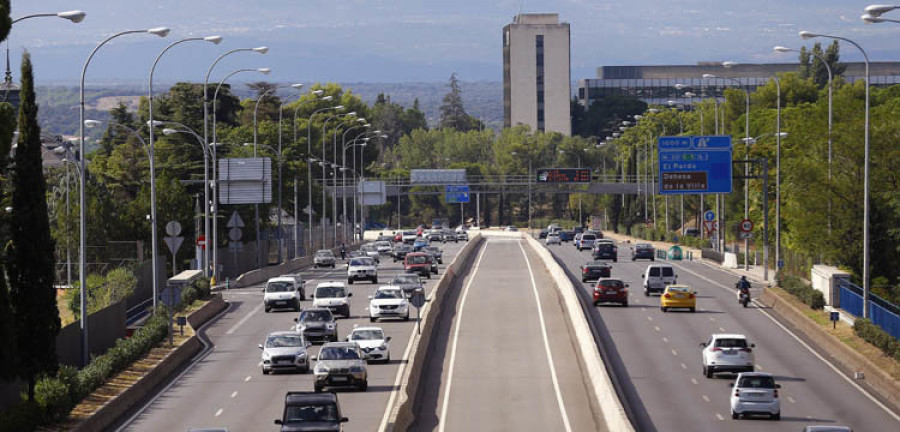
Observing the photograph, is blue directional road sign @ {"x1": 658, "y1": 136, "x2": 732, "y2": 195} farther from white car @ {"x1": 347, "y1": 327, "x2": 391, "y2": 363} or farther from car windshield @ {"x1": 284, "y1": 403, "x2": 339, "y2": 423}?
car windshield @ {"x1": 284, "y1": 403, "x2": 339, "y2": 423}

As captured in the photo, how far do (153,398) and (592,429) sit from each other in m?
12.3

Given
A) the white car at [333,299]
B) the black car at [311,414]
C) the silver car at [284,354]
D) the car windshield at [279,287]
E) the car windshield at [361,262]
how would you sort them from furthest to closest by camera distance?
the car windshield at [361,262] → the car windshield at [279,287] → the white car at [333,299] → the silver car at [284,354] → the black car at [311,414]

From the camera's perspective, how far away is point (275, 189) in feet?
351

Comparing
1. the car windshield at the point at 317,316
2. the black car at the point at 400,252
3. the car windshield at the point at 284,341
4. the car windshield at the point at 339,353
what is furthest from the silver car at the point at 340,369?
the black car at the point at 400,252

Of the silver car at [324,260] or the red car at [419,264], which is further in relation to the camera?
the silver car at [324,260]

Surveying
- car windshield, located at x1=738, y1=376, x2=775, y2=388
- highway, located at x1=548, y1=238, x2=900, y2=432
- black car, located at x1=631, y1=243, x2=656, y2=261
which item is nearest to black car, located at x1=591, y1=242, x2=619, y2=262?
black car, located at x1=631, y1=243, x2=656, y2=261

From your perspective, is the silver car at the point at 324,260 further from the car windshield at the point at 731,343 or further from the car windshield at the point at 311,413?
the car windshield at the point at 311,413

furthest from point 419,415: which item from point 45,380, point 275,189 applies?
point 275,189

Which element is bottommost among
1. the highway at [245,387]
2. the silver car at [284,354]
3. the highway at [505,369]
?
the highway at [505,369]

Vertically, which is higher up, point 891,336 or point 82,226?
point 82,226

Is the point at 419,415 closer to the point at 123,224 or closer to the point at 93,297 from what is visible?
the point at 93,297

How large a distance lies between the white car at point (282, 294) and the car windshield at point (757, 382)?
29250mm

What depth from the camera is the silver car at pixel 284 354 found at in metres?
41.2

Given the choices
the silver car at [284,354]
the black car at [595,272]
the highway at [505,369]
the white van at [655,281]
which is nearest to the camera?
the highway at [505,369]
